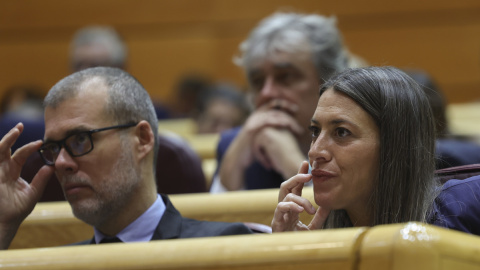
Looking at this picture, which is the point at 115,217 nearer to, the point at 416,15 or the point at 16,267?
the point at 16,267

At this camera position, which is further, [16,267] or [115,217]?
[115,217]

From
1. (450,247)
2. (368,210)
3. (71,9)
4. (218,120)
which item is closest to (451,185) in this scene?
(368,210)

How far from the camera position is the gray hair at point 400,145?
1.42 meters

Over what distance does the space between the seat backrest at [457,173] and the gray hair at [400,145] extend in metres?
0.13

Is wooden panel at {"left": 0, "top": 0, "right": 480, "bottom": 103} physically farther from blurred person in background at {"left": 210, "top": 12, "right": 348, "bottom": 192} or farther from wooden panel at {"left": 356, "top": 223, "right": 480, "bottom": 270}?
wooden panel at {"left": 356, "top": 223, "right": 480, "bottom": 270}

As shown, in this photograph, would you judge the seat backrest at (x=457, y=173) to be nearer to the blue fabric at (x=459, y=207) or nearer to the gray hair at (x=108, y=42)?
the blue fabric at (x=459, y=207)

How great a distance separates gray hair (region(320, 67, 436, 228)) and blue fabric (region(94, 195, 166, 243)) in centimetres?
60

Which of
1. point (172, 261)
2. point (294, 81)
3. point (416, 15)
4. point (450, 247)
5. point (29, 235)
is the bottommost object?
point (29, 235)

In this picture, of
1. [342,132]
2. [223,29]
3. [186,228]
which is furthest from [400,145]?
[223,29]

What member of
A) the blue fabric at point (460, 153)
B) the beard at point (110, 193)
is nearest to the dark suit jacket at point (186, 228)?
the beard at point (110, 193)

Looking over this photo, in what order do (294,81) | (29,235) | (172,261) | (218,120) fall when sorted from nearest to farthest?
1. (172,261)
2. (29,235)
3. (294,81)
4. (218,120)

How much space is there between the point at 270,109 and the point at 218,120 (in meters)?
2.05

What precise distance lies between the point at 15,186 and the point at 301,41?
1.19 m

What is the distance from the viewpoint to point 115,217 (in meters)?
1.79
